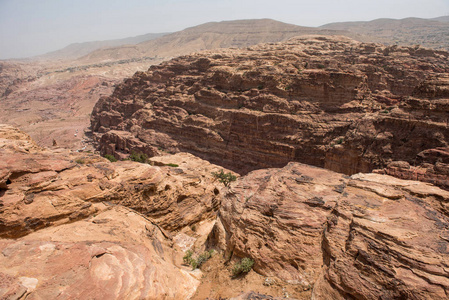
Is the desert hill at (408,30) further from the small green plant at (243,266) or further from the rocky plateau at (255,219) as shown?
the small green plant at (243,266)

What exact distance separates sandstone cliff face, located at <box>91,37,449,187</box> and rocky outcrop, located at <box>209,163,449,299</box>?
693 centimetres

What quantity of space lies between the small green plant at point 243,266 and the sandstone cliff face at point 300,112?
11.0 m

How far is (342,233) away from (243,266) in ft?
10.2

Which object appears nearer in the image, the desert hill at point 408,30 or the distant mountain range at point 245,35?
the desert hill at point 408,30

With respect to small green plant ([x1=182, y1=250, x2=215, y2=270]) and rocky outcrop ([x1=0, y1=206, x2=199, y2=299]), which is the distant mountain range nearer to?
small green plant ([x1=182, y1=250, x2=215, y2=270])

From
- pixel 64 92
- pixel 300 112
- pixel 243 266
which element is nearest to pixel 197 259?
pixel 243 266

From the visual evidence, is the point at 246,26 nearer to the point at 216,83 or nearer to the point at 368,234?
the point at 216,83

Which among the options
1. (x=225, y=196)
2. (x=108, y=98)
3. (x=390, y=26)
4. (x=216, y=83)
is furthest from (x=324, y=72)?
(x=390, y=26)

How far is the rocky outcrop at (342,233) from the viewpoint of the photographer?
5859 mm

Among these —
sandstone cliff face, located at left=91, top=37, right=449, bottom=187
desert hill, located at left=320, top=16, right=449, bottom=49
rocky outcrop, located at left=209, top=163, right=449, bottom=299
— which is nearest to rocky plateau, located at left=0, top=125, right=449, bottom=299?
rocky outcrop, located at left=209, top=163, right=449, bottom=299

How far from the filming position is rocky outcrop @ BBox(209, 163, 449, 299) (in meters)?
5.86

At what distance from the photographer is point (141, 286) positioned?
19.5ft

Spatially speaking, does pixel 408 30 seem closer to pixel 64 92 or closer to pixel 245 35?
pixel 245 35

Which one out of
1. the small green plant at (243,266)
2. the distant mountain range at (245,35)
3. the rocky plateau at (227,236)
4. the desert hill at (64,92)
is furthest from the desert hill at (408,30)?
the small green plant at (243,266)
